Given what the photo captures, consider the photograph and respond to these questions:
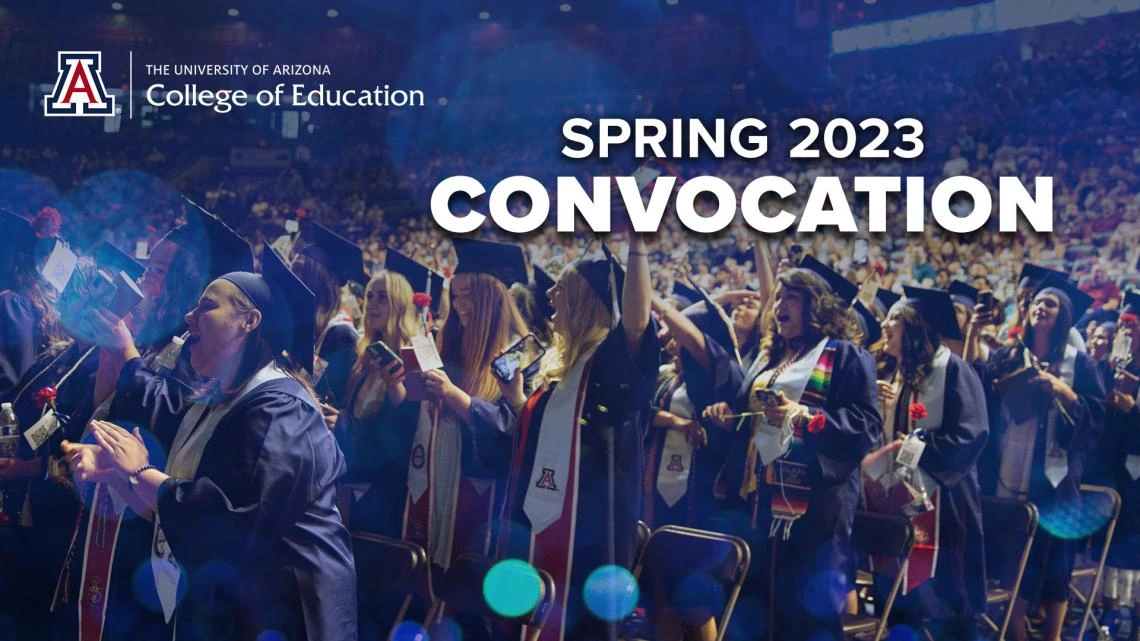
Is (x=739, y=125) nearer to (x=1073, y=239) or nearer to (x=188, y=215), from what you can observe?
(x=188, y=215)

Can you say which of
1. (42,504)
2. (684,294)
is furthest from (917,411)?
(42,504)

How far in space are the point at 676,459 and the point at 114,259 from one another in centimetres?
302

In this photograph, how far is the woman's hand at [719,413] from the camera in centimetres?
563

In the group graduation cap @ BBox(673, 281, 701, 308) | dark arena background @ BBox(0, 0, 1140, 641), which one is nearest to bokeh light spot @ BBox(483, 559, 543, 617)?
dark arena background @ BBox(0, 0, 1140, 641)

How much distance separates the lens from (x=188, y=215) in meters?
5.18

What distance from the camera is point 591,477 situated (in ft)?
17.4

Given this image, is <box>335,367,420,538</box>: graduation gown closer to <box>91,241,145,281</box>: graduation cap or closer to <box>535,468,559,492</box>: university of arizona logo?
<box>535,468,559,492</box>: university of arizona logo

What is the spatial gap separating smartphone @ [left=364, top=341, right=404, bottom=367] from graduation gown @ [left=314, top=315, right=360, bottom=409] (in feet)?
0.44

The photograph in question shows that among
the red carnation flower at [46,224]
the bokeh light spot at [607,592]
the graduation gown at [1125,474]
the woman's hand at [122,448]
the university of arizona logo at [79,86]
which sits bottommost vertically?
the bokeh light spot at [607,592]

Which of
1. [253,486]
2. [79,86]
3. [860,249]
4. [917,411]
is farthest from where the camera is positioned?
[860,249]

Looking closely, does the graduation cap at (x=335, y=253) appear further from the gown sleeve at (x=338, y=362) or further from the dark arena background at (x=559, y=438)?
the gown sleeve at (x=338, y=362)

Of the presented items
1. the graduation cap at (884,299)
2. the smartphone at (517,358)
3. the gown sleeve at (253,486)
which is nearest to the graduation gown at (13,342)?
the gown sleeve at (253,486)

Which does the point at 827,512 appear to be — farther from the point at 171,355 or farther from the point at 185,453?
the point at 171,355

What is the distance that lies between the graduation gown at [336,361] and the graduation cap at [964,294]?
3.16m
